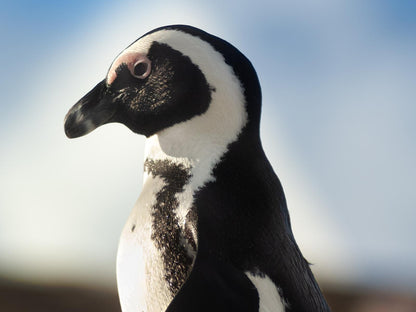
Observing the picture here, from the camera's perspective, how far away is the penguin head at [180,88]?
41.2 inches

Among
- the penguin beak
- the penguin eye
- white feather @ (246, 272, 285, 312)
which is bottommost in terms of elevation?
white feather @ (246, 272, 285, 312)

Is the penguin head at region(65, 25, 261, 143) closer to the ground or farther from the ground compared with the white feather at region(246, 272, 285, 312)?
farther from the ground

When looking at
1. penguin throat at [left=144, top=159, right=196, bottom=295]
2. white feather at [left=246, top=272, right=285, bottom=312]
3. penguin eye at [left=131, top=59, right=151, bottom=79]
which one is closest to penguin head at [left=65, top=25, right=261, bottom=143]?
penguin eye at [left=131, top=59, right=151, bottom=79]

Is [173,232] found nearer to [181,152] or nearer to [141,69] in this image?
[181,152]

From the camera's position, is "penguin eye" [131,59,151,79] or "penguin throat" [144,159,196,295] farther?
"penguin eye" [131,59,151,79]

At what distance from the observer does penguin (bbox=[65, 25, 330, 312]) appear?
3.00ft

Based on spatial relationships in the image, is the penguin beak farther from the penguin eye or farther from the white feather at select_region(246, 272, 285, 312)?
the white feather at select_region(246, 272, 285, 312)

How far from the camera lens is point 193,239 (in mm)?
933

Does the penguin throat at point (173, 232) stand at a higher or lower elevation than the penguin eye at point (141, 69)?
lower

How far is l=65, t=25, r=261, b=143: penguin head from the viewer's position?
1047mm

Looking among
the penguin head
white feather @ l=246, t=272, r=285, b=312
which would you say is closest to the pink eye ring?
the penguin head

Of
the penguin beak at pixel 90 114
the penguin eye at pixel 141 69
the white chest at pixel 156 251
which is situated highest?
the penguin eye at pixel 141 69

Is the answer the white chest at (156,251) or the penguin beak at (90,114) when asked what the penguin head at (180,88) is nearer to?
the penguin beak at (90,114)

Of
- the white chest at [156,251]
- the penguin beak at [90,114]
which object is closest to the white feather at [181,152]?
the white chest at [156,251]
